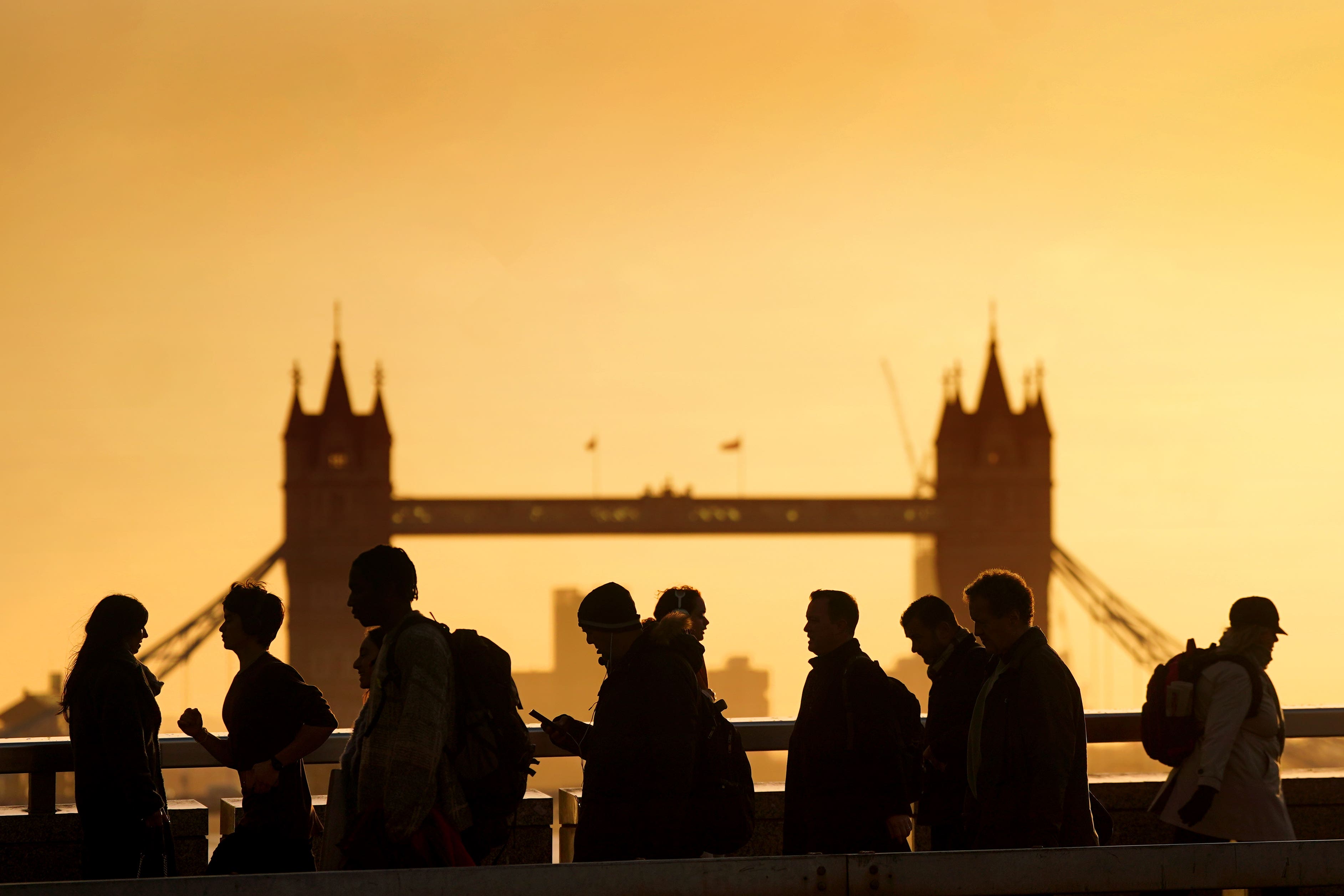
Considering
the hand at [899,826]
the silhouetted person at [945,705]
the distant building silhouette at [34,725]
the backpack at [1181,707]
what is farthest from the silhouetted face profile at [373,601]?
the distant building silhouette at [34,725]

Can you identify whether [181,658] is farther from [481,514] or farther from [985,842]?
[985,842]

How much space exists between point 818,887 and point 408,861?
1.29 metres

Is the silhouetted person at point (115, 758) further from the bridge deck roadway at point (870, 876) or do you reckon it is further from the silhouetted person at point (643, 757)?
the bridge deck roadway at point (870, 876)

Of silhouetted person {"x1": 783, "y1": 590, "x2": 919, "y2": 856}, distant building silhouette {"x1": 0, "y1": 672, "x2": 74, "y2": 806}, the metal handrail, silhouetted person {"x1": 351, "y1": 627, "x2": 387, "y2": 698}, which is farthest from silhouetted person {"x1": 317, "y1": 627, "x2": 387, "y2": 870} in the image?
distant building silhouette {"x1": 0, "y1": 672, "x2": 74, "y2": 806}

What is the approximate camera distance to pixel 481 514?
71.0 m

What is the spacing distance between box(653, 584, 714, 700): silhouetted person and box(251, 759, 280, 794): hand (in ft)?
3.63

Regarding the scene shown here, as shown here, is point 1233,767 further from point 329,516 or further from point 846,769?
→ point 329,516

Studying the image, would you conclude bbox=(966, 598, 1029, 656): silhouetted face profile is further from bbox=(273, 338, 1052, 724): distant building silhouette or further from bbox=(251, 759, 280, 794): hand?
bbox=(273, 338, 1052, 724): distant building silhouette

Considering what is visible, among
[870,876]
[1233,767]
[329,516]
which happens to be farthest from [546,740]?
[329,516]

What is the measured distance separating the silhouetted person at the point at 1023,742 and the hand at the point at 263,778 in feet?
5.70

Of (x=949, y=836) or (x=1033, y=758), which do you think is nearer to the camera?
(x=1033, y=758)

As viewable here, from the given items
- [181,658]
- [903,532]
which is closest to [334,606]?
[181,658]

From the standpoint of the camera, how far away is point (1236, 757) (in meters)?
5.74

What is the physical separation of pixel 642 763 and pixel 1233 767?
1940mm
